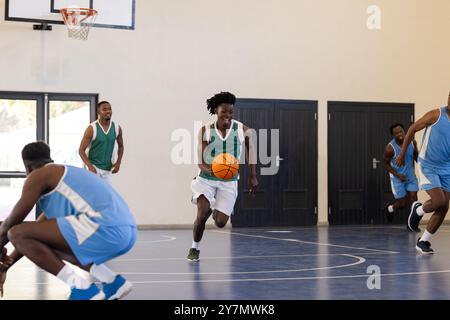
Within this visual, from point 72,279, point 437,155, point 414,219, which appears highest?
point 437,155

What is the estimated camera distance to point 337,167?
615 inches

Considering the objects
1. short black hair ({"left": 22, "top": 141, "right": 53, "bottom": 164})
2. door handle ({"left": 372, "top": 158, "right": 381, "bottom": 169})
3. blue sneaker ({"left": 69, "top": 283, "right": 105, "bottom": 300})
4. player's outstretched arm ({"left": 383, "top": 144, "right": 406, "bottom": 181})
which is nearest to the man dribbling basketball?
short black hair ({"left": 22, "top": 141, "right": 53, "bottom": 164})

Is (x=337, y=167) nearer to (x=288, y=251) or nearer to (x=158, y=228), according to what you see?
(x=158, y=228)

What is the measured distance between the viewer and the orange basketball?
8.40 meters

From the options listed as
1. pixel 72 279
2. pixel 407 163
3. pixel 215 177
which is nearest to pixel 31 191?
pixel 72 279

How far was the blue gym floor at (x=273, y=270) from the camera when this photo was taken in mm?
6207

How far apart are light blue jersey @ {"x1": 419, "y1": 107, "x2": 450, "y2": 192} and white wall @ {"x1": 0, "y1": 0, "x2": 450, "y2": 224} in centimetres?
622

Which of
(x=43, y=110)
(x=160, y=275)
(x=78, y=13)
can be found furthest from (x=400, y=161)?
(x=43, y=110)

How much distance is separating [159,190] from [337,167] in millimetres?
3618

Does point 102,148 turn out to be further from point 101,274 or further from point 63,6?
point 101,274

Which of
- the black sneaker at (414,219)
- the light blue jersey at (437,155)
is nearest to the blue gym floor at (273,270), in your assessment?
the black sneaker at (414,219)

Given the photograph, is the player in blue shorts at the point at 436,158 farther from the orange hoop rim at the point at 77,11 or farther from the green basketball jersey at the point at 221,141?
the orange hoop rim at the point at 77,11

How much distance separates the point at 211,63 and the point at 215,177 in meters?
6.73

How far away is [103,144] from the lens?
10.4 m
